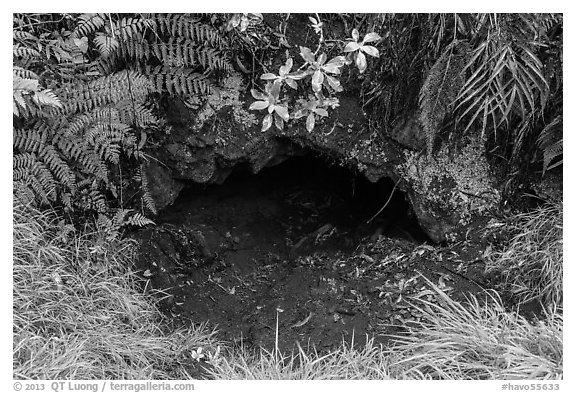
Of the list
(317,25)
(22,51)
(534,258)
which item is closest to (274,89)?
(317,25)

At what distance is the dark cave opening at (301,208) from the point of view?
4109mm

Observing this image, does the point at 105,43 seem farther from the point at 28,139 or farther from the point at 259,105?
the point at 259,105

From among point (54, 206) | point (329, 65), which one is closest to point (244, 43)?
point (329, 65)

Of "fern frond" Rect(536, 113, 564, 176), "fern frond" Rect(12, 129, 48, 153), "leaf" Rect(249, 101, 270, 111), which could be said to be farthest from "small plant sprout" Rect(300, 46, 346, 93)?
"fern frond" Rect(12, 129, 48, 153)

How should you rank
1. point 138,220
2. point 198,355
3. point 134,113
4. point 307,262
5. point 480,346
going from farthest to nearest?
point 307,262 → point 138,220 → point 134,113 → point 198,355 → point 480,346

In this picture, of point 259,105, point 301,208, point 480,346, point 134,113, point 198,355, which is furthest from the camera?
point 301,208

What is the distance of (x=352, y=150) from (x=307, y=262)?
2.66 feet

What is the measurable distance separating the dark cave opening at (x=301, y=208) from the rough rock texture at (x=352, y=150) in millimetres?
202

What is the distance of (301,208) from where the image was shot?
4512mm

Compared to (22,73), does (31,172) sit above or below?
below

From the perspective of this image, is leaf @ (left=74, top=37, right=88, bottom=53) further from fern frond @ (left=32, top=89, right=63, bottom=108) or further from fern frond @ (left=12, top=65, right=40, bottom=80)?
fern frond @ (left=32, top=89, right=63, bottom=108)

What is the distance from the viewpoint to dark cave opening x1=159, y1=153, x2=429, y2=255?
411 cm

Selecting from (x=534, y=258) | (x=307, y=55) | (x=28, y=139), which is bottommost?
(x=534, y=258)

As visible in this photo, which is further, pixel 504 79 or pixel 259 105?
pixel 504 79
